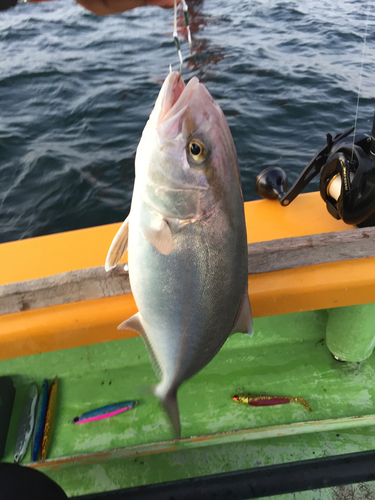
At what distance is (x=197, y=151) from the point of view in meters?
1.11

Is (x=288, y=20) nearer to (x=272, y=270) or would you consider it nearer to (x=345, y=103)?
(x=345, y=103)

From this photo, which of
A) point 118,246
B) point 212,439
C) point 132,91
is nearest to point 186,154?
point 118,246

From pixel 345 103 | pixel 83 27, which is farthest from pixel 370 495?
pixel 83 27

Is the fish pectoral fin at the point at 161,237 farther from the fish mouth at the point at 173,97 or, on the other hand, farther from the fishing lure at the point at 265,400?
the fishing lure at the point at 265,400

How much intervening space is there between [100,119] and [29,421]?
17.8 ft

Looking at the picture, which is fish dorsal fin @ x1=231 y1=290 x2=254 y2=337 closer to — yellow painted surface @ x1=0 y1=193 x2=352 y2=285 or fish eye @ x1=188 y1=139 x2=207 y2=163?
fish eye @ x1=188 y1=139 x2=207 y2=163

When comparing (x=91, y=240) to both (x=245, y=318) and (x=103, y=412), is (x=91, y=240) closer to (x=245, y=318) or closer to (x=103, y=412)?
(x=103, y=412)

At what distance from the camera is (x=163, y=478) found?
221 cm

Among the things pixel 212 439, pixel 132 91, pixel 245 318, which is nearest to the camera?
pixel 245 318

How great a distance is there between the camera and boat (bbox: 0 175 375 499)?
1767mm

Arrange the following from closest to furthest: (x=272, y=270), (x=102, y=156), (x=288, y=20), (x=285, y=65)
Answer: (x=272, y=270), (x=102, y=156), (x=285, y=65), (x=288, y=20)

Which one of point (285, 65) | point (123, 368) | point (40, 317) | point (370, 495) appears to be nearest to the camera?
point (40, 317)

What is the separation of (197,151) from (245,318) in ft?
2.03

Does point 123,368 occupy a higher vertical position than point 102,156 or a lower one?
higher
